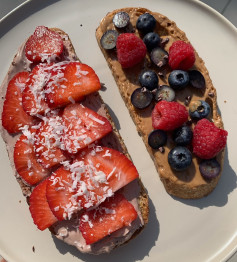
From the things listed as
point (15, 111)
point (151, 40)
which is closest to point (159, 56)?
point (151, 40)

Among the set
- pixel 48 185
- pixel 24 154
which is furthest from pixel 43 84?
pixel 48 185

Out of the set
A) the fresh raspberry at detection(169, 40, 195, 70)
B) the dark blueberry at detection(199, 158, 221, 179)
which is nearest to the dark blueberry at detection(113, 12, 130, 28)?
the fresh raspberry at detection(169, 40, 195, 70)

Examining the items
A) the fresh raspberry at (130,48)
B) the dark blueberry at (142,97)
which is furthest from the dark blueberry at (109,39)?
the dark blueberry at (142,97)

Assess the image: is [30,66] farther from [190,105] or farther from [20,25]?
[190,105]

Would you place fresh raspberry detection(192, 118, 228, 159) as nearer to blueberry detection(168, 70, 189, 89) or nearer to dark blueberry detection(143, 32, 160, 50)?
blueberry detection(168, 70, 189, 89)

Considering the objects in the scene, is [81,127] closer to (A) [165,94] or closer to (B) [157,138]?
(B) [157,138]

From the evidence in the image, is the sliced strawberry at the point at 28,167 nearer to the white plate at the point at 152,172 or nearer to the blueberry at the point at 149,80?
the white plate at the point at 152,172
